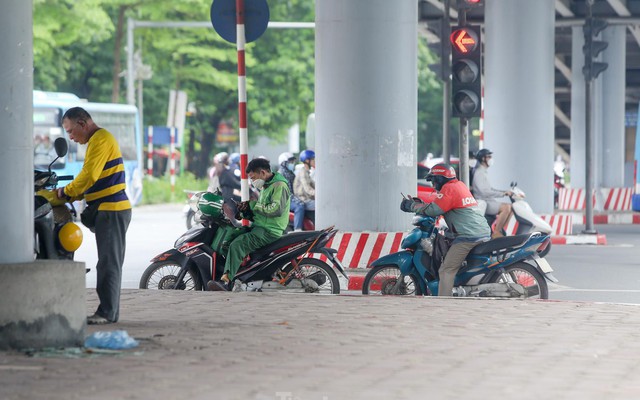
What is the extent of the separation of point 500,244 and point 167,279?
3.16m

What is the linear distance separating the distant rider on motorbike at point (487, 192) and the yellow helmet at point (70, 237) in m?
9.22

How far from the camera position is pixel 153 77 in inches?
2036

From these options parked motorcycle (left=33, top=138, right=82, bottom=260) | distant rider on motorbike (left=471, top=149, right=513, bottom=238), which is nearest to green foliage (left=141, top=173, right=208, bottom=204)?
distant rider on motorbike (left=471, top=149, right=513, bottom=238)

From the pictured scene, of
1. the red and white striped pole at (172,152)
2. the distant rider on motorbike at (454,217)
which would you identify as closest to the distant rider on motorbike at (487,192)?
the distant rider on motorbike at (454,217)

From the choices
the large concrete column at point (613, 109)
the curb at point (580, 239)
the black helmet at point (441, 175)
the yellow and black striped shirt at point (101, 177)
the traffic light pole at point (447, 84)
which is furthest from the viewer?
the large concrete column at point (613, 109)

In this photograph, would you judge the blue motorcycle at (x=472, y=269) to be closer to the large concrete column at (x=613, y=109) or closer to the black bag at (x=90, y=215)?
the black bag at (x=90, y=215)

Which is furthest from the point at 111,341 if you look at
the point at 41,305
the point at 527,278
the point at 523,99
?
the point at 523,99

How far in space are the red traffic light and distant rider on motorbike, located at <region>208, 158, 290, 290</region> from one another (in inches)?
138

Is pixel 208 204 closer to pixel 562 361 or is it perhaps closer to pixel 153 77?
pixel 562 361

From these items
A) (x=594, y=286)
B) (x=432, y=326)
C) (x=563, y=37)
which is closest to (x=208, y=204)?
(x=432, y=326)

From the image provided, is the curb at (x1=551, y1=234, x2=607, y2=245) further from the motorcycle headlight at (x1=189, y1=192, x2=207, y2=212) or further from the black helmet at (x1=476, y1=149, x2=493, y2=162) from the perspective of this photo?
the motorcycle headlight at (x1=189, y1=192, x2=207, y2=212)

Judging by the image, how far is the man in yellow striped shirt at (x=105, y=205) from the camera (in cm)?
1062

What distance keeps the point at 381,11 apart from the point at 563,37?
88.0ft

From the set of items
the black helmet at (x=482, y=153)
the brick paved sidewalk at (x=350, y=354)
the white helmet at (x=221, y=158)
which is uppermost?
the black helmet at (x=482, y=153)
